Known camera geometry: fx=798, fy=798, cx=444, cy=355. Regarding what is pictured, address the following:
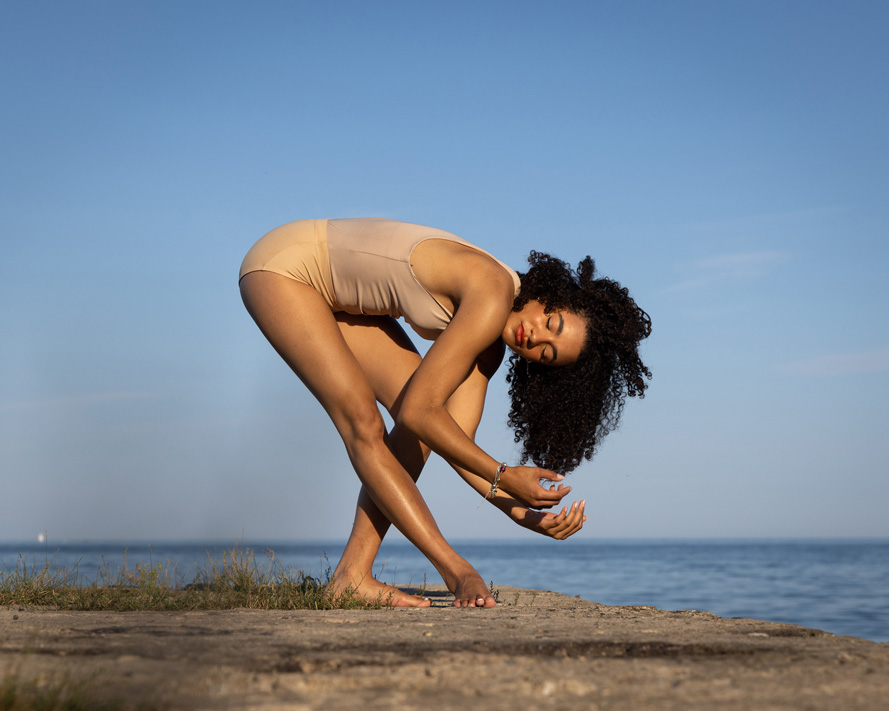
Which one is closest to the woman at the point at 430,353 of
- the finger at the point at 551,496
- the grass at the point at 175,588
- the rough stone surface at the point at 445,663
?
the finger at the point at 551,496

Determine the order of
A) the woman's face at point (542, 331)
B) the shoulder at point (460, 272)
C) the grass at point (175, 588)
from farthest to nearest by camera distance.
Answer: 1. the woman's face at point (542, 331)
2. the shoulder at point (460, 272)
3. the grass at point (175, 588)

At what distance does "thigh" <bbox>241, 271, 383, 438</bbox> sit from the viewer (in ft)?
11.3

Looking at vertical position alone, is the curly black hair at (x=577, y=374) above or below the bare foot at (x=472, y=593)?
above

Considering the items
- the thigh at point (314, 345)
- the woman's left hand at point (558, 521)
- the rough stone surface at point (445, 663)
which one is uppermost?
the thigh at point (314, 345)

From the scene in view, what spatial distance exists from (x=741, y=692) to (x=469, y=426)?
2.49m

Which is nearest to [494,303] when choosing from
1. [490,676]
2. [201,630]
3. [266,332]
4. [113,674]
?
[266,332]

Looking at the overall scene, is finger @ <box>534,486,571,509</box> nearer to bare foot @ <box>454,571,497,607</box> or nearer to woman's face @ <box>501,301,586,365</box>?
bare foot @ <box>454,571,497,607</box>

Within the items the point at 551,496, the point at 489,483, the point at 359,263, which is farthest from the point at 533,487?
the point at 359,263

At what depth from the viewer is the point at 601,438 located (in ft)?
A: 14.3

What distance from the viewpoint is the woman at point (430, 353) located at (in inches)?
129

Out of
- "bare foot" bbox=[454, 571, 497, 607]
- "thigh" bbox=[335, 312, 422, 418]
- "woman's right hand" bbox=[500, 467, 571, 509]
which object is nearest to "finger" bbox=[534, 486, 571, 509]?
"woman's right hand" bbox=[500, 467, 571, 509]

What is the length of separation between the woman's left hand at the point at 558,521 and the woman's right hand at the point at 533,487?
58 millimetres

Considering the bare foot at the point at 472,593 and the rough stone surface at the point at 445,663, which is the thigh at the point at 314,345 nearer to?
the bare foot at the point at 472,593

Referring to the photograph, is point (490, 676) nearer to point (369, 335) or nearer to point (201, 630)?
point (201, 630)
